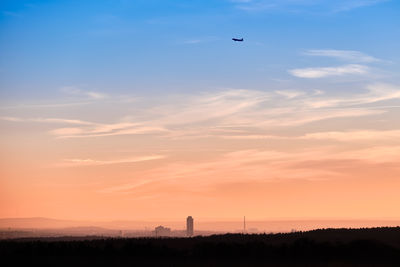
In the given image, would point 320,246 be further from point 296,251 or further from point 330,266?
point 330,266

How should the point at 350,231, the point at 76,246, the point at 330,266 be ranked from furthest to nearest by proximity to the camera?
the point at 350,231, the point at 76,246, the point at 330,266

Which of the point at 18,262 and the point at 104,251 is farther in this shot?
the point at 104,251

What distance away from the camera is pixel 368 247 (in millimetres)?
72750

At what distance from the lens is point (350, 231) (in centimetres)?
10806

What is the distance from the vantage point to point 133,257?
65312 millimetres

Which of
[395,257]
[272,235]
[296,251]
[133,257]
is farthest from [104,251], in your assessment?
[272,235]

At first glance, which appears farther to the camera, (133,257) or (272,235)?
(272,235)

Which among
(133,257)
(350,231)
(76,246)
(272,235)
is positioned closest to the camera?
(133,257)

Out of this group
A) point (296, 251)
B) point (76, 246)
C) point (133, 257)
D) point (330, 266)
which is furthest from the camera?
point (76, 246)

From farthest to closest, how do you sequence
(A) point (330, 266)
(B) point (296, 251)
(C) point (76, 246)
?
(C) point (76, 246) → (B) point (296, 251) → (A) point (330, 266)

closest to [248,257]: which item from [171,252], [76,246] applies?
[171,252]

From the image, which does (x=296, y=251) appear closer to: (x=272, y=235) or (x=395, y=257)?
(x=395, y=257)

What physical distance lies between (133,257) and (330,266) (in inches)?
729

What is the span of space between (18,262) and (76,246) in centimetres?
1887
